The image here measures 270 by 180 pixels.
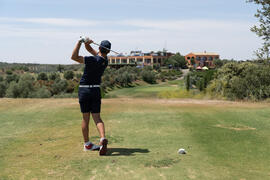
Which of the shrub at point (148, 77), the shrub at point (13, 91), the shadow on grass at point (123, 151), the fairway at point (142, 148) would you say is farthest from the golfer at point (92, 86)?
the shrub at point (148, 77)

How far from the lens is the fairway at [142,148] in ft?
16.4

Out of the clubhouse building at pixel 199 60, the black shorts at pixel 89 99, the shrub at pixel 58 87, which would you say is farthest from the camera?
the clubhouse building at pixel 199 60

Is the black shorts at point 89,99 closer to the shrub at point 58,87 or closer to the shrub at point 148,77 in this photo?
the shrub at point 58,87

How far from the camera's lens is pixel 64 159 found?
576cm

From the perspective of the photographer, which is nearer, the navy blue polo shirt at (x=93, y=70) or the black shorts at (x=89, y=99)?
the navy blue polo shirt at (x=93, y=70)

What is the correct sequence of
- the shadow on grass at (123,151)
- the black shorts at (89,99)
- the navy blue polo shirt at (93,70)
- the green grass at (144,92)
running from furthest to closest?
the green grass at (144,92), the black shorts at (89,99), the navy blue polo shirt at (93,70), the shadow on grass at (123,151)

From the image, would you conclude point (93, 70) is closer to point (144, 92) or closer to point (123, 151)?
point (123, 151)

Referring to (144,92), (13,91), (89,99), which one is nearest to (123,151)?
(89,99)

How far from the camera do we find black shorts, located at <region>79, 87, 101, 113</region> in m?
6.39

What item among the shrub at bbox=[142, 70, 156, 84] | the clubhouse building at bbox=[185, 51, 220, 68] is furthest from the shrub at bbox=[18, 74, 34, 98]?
the clubhouse building at bbox=[185, 51, 220, 68]

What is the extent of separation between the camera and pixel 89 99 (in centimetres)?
643

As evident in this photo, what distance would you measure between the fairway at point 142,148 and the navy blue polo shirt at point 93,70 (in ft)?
4.92

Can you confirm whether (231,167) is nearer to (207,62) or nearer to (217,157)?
(217,157)

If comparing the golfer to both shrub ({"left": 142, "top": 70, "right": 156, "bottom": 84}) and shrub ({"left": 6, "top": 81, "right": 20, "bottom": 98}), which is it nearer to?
shrub ({"left": 6, "top": 81, "right": 20, "bottom": 98})
